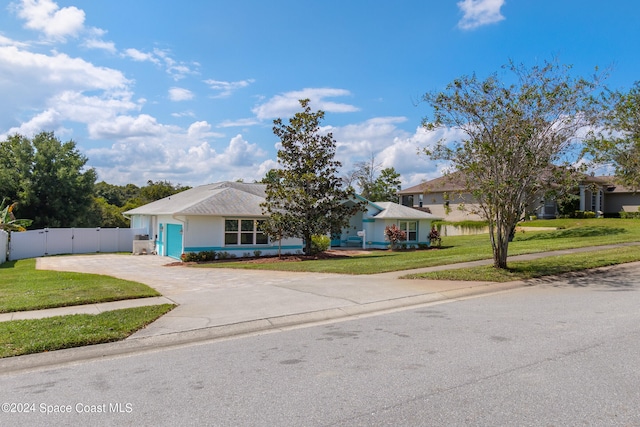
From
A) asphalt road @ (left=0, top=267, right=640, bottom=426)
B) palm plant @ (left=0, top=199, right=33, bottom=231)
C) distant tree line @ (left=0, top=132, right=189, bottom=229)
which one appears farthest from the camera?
distant tree line @ (left=0, top=132, right=189, bottom=229)

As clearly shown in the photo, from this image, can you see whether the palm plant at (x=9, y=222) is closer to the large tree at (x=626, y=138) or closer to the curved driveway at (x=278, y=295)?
the curved driveway at (x=278, y=295)

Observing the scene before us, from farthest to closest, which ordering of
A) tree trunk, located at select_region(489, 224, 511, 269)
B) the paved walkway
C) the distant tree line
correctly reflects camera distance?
the distant tree line < tree trunk, located at select_region(489, 224, 511, 269) < the paved walkway

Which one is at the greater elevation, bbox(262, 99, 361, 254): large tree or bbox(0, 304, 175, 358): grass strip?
bbox(262, 99, 361, 254): large tree

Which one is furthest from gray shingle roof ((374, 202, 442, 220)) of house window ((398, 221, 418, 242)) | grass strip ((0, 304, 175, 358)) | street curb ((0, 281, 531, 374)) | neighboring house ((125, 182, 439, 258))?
grass strip ((0, 304, 175, 358))

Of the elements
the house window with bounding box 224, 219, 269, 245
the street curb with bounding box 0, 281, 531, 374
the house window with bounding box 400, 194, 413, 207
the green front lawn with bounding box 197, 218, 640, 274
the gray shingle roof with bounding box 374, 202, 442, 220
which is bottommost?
the street curb with bounding box 0, 281, 531, 374

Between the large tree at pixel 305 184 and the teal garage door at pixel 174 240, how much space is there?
469 centimetres

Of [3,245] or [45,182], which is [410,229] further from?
[45,182]

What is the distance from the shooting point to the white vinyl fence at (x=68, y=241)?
26.6m

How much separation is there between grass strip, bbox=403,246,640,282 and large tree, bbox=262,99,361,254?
9.93 meters

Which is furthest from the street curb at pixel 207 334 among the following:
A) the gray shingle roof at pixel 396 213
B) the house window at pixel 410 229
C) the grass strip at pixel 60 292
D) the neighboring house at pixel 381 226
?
the house window at pixel 410 229

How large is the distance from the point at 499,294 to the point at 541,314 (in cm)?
259

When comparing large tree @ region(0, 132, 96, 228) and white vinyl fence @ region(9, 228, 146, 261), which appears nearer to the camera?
white vinyl fence @ region(9, 228, 146, 261)

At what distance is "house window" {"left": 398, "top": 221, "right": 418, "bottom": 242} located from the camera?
1319 inches

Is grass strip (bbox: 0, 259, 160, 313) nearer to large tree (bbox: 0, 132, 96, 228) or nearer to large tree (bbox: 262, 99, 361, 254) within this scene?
large tree (bbox: 262, 99, 361, 254)
